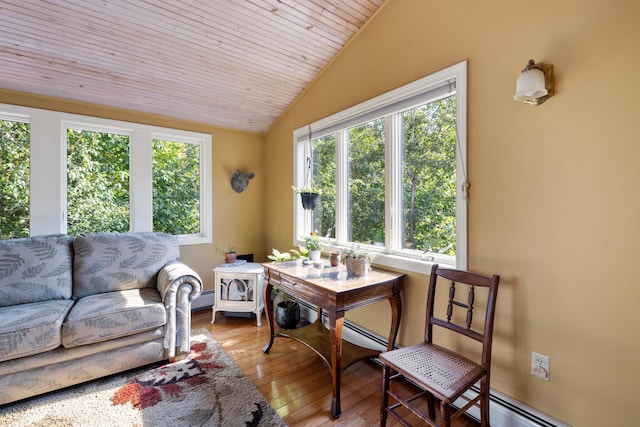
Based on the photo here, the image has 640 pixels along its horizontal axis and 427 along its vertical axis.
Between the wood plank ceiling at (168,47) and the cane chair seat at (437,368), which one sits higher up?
the wood plank ceiling at (168,47)

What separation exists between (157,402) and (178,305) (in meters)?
0.64

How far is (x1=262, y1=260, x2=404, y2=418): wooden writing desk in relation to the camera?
1679 mm

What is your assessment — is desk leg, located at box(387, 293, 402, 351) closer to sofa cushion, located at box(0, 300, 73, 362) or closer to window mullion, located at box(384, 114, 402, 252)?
window mullion, located at box(384, 114, 402, 252)

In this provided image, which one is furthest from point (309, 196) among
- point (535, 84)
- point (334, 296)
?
point (535, 84)

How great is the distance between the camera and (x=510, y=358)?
4.88 ft

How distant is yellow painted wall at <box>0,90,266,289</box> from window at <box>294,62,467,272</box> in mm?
1127

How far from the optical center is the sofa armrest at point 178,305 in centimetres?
212

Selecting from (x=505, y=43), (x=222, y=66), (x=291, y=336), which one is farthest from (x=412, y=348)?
(x=222, y=66)

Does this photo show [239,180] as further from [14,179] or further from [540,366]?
[540,366]

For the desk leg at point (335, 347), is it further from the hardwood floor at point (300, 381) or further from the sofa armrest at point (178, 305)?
the sofa armrest at point (178, 305)

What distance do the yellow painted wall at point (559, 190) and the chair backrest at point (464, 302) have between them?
0.14 metres

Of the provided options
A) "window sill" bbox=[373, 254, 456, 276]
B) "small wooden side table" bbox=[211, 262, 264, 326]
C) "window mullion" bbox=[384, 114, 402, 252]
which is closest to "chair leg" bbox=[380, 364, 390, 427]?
"window sill" bbox=[373, 254, 456, 276]

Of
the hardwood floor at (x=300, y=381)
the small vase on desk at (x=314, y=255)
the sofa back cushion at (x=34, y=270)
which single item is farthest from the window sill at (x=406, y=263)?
the sofa back cushion at (x=34, y=270)

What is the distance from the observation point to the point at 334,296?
166 centimetres
